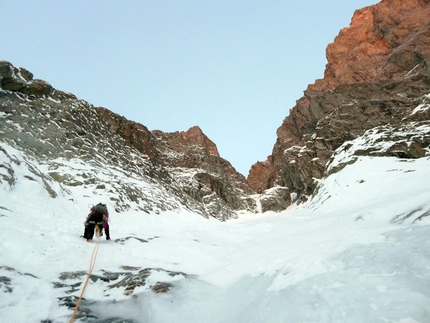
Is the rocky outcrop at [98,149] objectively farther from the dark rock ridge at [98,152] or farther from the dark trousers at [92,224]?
the dark trousers at [92,224]

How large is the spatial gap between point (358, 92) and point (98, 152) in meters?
43.1

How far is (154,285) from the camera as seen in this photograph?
626 cm

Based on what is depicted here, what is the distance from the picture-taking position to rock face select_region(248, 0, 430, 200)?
45438mm

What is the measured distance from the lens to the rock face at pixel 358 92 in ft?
149

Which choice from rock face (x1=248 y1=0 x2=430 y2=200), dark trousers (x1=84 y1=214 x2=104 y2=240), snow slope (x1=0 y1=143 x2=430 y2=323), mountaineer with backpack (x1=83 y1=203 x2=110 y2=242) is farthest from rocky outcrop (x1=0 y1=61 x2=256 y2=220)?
rock face (x1=248 y1=0 x2=430 y2=200)

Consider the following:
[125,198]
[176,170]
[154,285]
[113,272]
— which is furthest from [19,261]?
[176,170]

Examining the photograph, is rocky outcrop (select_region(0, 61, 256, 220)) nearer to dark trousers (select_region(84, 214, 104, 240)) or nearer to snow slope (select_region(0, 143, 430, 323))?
dark trousers (select_region(84, 214, 104, 240))

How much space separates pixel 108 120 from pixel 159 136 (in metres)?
22.7

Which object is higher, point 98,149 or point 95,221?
point 98,149

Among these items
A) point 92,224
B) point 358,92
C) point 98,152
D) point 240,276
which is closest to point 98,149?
point 98,152

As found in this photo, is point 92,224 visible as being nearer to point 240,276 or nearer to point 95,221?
point 95,221

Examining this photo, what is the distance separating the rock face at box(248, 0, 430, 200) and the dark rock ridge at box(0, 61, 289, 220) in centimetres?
1584

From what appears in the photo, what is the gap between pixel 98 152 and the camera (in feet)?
128

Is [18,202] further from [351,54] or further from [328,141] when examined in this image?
[351,54]
